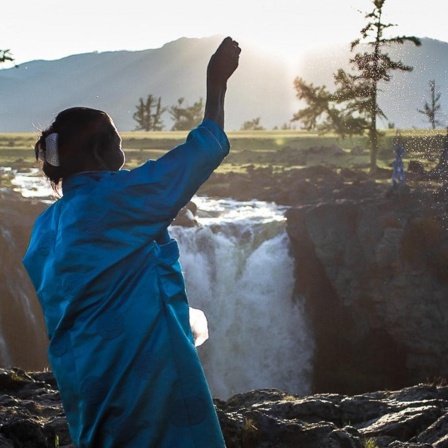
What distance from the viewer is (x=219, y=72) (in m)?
2.91

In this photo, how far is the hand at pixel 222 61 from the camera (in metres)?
2.90

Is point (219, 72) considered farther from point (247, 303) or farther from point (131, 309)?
point (247, 303)

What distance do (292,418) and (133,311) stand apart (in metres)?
5.55

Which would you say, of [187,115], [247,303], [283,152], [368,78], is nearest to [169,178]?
[247,303]

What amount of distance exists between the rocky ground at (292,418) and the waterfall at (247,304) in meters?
13.7

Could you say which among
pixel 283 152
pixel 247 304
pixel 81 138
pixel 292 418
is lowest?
pixel 247 304

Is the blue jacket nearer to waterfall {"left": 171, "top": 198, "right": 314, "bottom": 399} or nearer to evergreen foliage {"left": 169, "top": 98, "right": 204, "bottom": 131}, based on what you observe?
waterfall {"left": 171, "top": 198, "right": 314, "bottom": 399}

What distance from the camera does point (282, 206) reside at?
94.6 ft

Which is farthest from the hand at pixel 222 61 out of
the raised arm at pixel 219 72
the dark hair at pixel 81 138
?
the dark hair at pixel 81 138

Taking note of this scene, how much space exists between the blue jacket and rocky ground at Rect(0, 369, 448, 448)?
3212 mm

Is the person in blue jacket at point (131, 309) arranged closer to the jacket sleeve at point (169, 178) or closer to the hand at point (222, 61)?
the jacket sleeve at point (169, 178)

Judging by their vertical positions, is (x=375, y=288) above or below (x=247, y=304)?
above

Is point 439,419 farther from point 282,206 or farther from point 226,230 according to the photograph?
point 282,206

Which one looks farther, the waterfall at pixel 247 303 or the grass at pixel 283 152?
the grass at pixel 283 152
